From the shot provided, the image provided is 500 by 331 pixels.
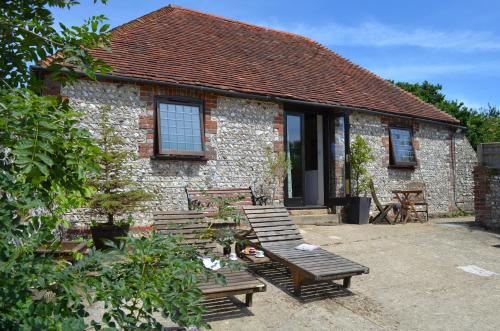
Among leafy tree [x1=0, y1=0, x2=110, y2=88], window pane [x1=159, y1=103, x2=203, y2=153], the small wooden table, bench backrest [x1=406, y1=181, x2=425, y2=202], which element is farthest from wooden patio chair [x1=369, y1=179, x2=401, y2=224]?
leafy tree [x1=0, y1=0, x2=110, y2=88]

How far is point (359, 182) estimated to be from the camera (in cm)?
1154

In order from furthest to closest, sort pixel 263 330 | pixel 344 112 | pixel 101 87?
pixel 344 112 → pixel 101 87 → pixel 263 330

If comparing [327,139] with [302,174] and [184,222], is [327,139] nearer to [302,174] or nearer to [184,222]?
[302,174]

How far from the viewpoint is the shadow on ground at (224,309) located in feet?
14.3

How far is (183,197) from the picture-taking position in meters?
8.90

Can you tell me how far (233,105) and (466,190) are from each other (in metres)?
9.21

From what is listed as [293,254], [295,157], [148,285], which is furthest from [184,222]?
Answer: [295,157]

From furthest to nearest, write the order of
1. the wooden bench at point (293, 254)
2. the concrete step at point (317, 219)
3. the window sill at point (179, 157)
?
the concrete step at point (317, 219) < the window sill at point (179, 157) < the wooden bench at point (293, 254)

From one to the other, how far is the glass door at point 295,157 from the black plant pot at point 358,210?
1.37 meters

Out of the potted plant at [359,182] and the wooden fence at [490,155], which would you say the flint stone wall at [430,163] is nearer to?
the potted plant at [359,182]

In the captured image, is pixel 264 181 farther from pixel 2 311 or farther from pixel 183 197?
pixel 2 311

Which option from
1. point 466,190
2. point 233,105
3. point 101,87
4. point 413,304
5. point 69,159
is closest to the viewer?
point 69,159

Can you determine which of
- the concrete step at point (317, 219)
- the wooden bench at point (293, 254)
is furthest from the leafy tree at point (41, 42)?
the concrete step at point (317, 219)

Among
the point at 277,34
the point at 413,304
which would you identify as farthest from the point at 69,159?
the point at 277,34
